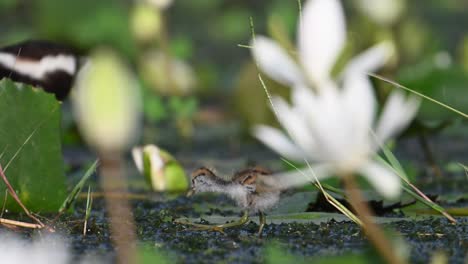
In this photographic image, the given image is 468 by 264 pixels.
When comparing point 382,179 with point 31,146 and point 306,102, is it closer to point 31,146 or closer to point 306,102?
point 306,102

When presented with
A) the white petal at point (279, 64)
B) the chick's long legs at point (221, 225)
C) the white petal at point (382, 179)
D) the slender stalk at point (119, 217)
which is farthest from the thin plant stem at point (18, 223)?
the white petal at point (382, 179)

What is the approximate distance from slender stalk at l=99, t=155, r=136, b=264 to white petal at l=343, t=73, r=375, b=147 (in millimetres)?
210

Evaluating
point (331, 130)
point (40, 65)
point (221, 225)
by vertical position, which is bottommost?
point (221, 225)

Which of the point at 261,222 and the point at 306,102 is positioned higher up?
the point at 306,102

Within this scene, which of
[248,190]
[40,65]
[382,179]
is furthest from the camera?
[40,65]

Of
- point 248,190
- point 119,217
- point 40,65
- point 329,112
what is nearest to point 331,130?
point 329,112

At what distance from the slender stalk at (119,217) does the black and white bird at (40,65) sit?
0.22 meters

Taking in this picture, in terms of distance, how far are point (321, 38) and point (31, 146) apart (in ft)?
2.88

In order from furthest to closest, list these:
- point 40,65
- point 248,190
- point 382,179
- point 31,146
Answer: point 40,65 → point 31,146 → point 248,190 → point 382,179

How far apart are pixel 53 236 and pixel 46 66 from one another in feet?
1.41

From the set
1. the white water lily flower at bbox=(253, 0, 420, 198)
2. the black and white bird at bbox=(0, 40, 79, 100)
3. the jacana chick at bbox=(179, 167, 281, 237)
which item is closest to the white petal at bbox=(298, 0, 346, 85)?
the white water lily flower at bbox=(253, 0, 420, 198)

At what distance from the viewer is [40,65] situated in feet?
5.81

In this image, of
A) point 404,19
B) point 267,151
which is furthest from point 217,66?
point 267,151

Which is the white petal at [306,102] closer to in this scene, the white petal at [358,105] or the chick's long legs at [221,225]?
the white petal at [358,105]
